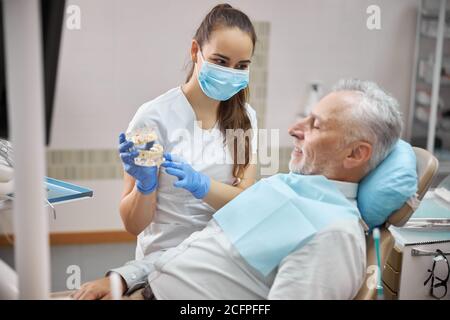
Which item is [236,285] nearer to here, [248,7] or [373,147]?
[373,147]

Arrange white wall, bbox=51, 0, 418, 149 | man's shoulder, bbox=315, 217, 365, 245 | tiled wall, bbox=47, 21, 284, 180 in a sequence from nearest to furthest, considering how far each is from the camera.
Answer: man's shoulder, bbox=315, 217, 365, 245
white wall, bbox=51, 0, 418, 149
tiled wall, bbox=47, 21, 284, 180

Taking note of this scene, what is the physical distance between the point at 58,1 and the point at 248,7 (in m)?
2.56

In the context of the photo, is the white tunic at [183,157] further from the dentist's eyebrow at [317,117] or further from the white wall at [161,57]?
the white wall at [161,57]

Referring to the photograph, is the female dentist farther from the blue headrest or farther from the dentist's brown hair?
the blue headrest

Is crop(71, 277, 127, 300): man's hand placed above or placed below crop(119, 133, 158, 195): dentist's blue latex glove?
below

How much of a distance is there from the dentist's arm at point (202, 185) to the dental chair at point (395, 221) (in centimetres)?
44

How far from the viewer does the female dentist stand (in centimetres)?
177

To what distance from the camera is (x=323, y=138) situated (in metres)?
1.61

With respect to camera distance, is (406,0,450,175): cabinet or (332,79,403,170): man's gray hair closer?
(332,79,403,170): man's gray hair

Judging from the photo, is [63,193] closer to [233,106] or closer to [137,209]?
[137,209]

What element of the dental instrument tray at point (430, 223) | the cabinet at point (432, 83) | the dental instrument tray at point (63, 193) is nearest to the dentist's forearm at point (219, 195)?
the dental instrument tray at point (63, 193)

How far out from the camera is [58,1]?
40.8 inches

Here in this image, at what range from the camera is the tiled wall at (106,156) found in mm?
3498

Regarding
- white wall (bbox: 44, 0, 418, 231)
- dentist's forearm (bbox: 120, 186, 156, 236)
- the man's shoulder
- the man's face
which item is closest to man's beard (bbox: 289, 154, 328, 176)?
the man's face
